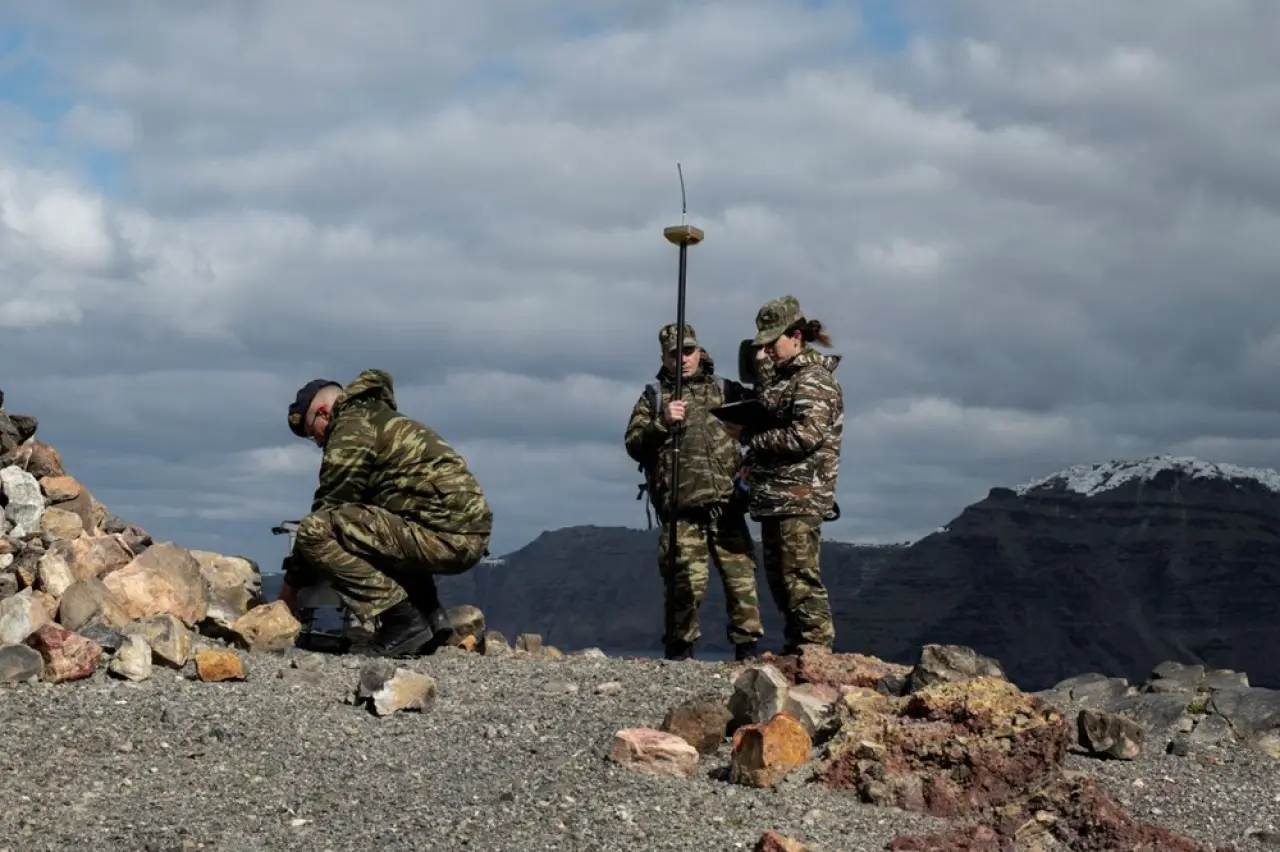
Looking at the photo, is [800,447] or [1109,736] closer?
[1109,736]

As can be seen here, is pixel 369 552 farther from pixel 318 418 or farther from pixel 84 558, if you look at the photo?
pixel 84 558

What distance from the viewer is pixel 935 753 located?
7348mm

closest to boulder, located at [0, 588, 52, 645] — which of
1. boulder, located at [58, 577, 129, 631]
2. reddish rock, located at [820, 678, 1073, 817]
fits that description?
boulder, located at [58, 577, 129, 631]

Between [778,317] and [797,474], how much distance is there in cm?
116

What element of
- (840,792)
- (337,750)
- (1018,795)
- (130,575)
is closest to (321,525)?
(130,575)

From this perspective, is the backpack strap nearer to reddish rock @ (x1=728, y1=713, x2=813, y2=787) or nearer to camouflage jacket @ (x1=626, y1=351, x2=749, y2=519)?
camouflage jacket @ (x1=626, y1=351, x2=749, y2=519)

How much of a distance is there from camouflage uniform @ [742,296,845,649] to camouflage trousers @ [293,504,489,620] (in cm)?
218

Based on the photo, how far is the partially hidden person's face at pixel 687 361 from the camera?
11.3m

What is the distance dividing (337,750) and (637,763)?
1690 mm

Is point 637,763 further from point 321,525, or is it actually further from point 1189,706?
point 1189,706

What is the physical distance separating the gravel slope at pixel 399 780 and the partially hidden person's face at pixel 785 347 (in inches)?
100

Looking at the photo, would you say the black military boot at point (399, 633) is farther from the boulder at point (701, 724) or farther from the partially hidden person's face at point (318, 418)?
the boulder at point (701, 724)

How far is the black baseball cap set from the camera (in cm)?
1038

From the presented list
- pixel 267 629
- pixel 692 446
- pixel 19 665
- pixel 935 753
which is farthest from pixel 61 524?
pixel 935 753
